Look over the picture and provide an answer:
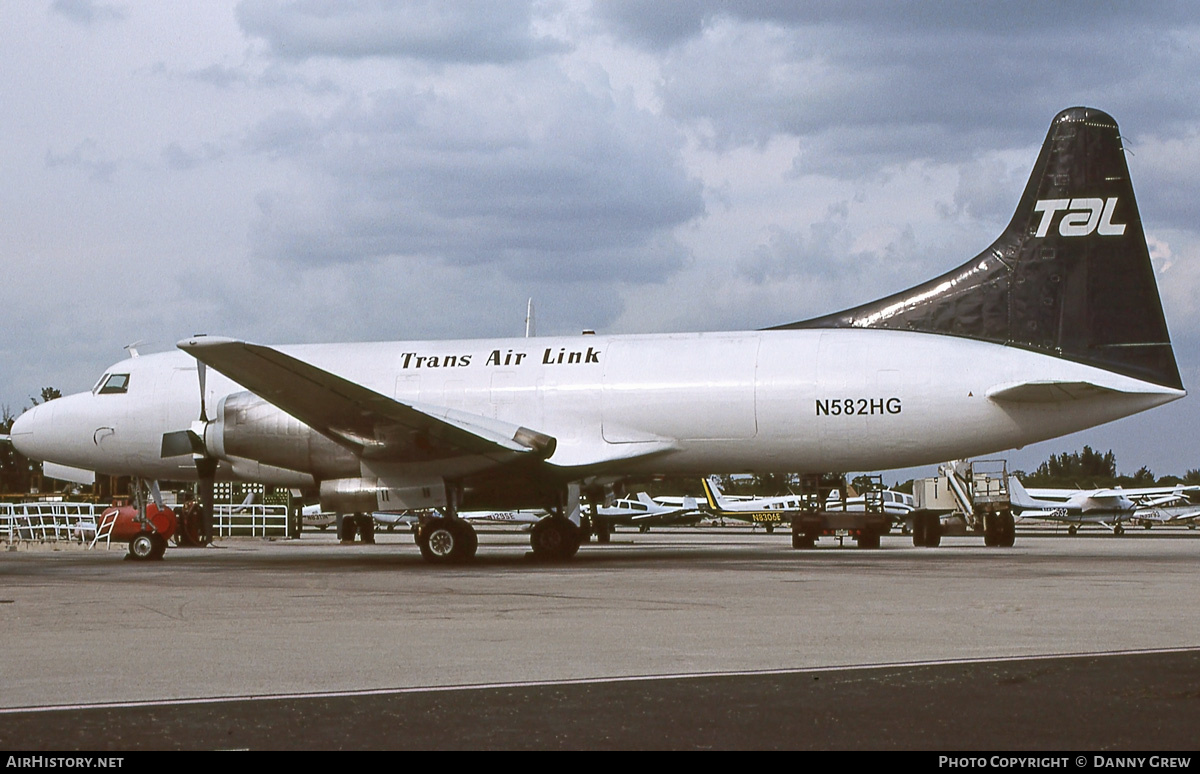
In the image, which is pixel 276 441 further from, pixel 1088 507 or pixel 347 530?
pixel 1088 507

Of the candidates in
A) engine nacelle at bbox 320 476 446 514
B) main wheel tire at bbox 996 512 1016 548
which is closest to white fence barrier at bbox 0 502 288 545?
engine nacelle at bbox 320 476 446 514

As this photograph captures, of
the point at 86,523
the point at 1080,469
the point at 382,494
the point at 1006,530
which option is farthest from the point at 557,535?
the point at 1080,469

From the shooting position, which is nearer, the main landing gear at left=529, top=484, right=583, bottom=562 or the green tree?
the main landing gear at left=529, top=484, right=583, bottom=562

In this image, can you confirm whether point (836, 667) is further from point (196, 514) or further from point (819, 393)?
point (196, 514)

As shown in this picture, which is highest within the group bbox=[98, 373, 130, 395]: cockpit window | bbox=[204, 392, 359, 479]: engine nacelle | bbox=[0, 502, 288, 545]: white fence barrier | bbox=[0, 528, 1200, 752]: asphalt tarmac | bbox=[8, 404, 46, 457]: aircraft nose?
bbox=[98, 373, 130, 395]: cockpit window

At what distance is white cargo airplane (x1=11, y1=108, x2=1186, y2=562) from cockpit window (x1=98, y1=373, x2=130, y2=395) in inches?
137

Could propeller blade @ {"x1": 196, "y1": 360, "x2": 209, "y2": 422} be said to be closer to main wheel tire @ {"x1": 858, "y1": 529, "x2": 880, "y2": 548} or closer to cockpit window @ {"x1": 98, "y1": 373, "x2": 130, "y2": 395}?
cockpit window @ {"x1": 98, "y1": 373, "x2": 130, "y2": 395}

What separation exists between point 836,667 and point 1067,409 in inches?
564

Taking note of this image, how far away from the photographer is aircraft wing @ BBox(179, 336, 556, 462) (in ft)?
66.7

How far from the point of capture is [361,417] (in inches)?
854

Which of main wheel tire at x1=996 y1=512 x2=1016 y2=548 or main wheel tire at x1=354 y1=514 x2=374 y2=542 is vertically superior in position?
main wheel tire at x1=354 y1=514 x2=374 y2=542

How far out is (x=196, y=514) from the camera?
111 ft

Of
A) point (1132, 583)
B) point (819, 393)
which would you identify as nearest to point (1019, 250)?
point (819, 393)

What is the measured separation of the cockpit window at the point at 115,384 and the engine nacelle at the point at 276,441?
194 inches
